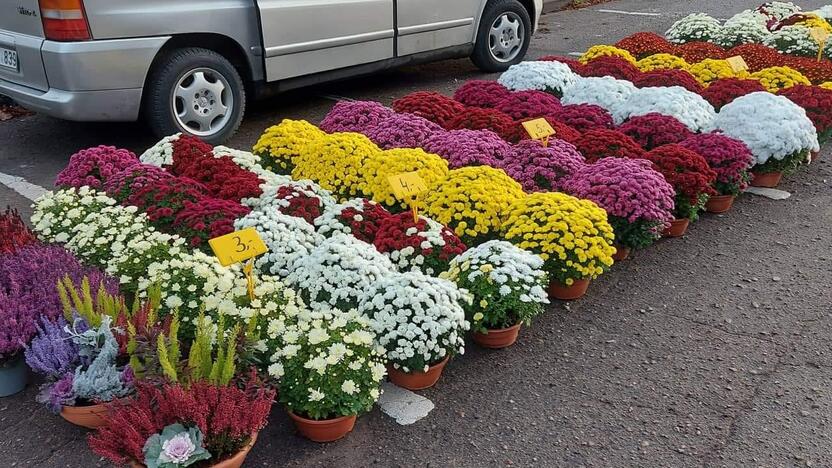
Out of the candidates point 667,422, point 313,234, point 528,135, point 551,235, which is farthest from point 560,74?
point 667,422

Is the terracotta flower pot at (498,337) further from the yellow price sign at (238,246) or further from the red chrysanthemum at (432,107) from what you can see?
the red chrysanthemum at (432,107)

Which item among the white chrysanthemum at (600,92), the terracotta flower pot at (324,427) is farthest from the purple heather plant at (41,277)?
the white chrysanthemum at (600,92)

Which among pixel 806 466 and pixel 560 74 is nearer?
pixel 806 466

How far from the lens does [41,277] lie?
3.29m

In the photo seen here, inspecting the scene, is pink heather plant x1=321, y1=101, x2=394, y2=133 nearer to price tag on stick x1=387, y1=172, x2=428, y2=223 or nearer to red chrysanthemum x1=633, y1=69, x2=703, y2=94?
price tag on stick x1=387, y1=172, x2=428, y2=223

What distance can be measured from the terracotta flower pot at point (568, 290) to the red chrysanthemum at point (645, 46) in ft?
15.5

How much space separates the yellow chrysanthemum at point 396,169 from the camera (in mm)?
4398

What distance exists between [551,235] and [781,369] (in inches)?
48.3

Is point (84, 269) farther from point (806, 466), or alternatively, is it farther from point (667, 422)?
point (806, 466)

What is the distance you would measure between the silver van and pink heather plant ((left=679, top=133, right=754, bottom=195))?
329 cm

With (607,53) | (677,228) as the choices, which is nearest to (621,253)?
(677,228)

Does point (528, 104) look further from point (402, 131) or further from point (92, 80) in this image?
point (92, 80)

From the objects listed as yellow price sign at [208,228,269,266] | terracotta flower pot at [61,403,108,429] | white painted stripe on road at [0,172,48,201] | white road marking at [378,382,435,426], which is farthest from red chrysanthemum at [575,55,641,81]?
terracotta flower pot at [61,403,108,429]

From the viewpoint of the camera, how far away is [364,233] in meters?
3.85
